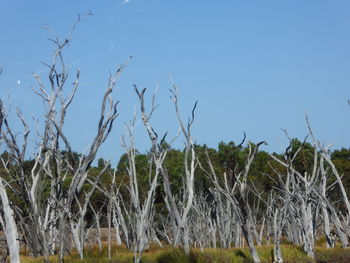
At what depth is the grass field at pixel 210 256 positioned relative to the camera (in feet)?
32.0

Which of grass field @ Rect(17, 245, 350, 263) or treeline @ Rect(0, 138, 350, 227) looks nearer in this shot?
grass field @ Rect(17, 245, 350, 263)

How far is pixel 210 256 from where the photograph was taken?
10078 millimetres

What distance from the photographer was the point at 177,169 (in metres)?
31.8

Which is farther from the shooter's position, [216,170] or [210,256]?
[216,170]

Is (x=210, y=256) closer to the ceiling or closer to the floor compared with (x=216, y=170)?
closer to the floor

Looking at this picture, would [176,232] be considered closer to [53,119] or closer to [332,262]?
[332,262]

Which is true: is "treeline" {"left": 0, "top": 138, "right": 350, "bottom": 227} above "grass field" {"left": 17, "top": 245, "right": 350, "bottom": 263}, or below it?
above

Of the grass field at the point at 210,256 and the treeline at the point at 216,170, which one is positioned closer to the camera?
the grass field at the point at 210,256

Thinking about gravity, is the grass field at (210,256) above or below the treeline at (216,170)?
below

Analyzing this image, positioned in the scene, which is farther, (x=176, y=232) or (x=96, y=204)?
(x=96, y=204)

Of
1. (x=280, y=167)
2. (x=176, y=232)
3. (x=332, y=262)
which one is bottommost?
(x=332, y=262)

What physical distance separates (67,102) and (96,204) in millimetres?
25686

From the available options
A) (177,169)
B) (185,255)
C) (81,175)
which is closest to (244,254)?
(185,255)

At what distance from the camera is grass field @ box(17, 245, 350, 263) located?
976 cm
